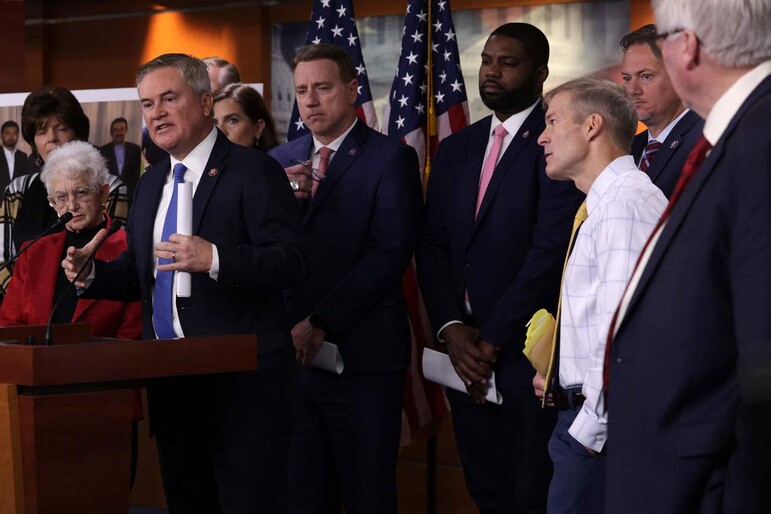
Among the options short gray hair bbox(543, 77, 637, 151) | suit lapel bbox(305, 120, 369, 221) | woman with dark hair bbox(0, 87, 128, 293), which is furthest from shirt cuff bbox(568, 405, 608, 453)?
woman with dark hair bbox(0, 87, 128, 293)

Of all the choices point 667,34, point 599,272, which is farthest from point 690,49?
point 599,272

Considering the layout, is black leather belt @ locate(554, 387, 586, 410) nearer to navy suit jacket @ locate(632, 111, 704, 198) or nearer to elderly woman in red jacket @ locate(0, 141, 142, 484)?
navy suit jacket @ locate(632, 111, 704, 198)

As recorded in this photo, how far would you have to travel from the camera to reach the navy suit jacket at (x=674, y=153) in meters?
3.18

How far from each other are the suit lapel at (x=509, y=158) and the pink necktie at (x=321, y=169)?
1.93ft

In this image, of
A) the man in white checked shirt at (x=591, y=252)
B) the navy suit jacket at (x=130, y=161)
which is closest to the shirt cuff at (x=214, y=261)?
the man in white checked shirt at (x=591, y=252)

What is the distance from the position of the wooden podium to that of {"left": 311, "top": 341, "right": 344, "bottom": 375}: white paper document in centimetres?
113

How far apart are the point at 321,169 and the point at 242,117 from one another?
2.01 feet

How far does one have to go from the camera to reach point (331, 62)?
398 centimetres

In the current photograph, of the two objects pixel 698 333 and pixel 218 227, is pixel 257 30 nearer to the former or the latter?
pixel 218 227

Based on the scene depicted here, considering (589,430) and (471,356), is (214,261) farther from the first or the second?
(471,356)

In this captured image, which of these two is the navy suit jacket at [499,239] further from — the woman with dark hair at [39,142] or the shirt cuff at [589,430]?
the woman with dark hair at [39,142]

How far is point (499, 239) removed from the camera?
3738 mm

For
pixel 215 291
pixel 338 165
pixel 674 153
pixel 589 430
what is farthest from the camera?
pixel 338 165

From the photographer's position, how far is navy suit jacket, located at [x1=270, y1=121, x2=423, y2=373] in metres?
3.82
